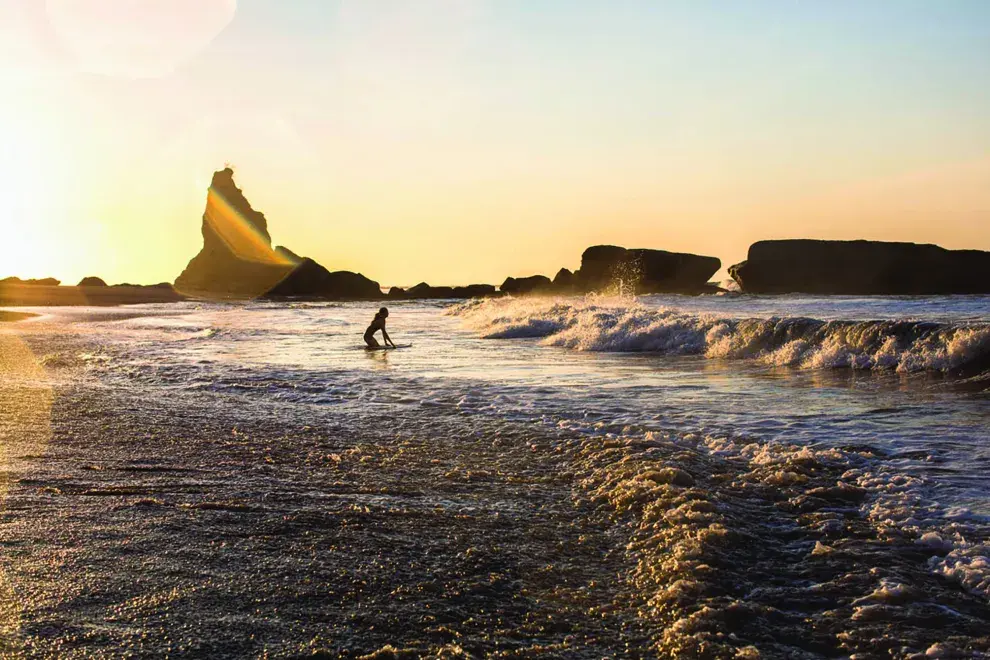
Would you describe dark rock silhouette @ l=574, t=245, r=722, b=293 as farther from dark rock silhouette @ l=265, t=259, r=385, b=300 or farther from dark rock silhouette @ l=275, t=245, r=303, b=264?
dark rock silhouette @ l=275, t=245, r=303, b=264

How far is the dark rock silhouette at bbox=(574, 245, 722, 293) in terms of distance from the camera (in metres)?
89.0

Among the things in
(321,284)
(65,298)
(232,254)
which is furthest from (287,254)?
(65,298)

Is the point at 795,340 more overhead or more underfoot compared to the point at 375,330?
more underfoot

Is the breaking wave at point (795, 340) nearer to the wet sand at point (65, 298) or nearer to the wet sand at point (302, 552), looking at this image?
the wet sand at point (302, 552)

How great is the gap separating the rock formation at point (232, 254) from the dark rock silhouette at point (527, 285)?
129 ft

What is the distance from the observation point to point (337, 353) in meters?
17.4

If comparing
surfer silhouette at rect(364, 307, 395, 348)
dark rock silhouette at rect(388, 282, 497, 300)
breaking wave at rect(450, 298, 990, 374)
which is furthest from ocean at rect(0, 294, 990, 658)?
dark rock silhouette at rect(388, 282, 497, 300)

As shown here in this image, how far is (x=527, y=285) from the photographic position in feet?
294

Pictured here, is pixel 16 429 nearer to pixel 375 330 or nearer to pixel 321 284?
pixel 375 330

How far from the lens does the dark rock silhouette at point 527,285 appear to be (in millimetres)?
89494

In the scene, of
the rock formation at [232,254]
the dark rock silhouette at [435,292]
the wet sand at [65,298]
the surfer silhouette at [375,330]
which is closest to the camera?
the surfer silhouette at [375,330]

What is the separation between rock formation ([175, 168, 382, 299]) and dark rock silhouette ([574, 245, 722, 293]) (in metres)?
48.5

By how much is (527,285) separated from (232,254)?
67.7 metres

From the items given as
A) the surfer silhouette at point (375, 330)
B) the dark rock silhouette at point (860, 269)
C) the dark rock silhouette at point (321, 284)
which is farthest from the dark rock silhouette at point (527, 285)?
the surfer silhouette at point (375, 330)
